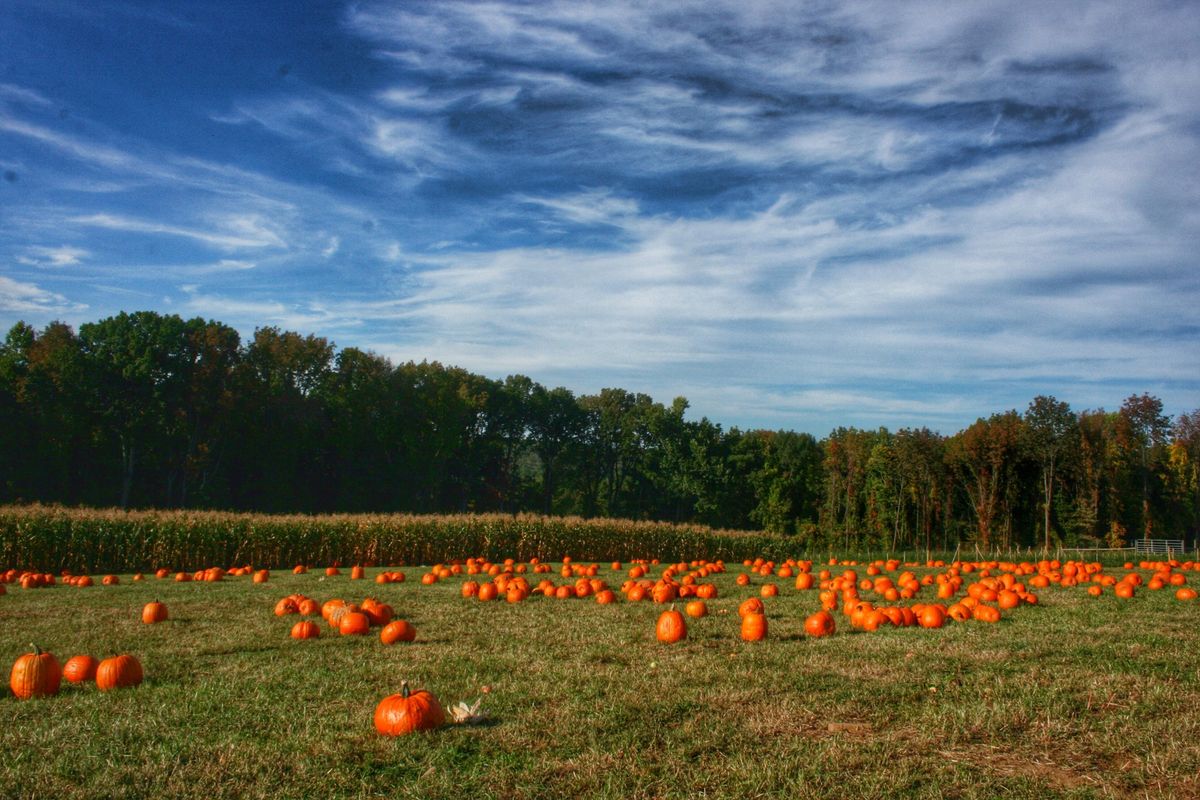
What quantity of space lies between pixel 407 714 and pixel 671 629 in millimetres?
3759

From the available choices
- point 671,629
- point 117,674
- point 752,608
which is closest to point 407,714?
point 117,674

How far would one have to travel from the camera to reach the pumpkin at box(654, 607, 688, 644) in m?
8.05

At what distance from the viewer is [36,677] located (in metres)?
6.10

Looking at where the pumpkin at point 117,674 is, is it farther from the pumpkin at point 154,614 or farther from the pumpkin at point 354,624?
the pumpkin at point 154,614

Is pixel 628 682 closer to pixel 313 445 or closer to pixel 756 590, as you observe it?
pixel 756 590

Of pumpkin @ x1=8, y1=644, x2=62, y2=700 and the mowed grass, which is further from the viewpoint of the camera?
Answer: pumpkin @ x1=8, y1=644, x2=62, y2=700

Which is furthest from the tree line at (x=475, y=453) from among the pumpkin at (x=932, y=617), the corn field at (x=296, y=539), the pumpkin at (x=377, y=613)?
the pumpkin at (x=377, y=613)

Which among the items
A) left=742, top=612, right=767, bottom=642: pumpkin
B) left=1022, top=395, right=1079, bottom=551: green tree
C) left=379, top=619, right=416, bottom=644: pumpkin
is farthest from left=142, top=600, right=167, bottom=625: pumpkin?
left=1022, top=395, right=1079, bottom=551: green tree

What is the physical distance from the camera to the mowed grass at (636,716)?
4090mm

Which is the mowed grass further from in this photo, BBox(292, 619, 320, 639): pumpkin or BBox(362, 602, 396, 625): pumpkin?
BBox(362, 602, 396, 625): pumpkin

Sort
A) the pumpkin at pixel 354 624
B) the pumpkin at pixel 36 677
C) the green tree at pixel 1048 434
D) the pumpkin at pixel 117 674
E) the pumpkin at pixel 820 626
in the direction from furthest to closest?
the green tree at pixel 1048 434 → the pumpkin at pixel 354 624 → the pumpkin at pixel 820 626 → the pumpkin at pixel 117 674 → the pumpkin at pixel 36 677

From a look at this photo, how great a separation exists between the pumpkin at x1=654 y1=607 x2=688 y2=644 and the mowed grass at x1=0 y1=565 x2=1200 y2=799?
0.19 metres

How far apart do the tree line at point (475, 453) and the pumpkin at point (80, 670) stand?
3377 centimetres

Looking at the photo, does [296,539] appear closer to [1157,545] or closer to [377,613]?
[377,613]
